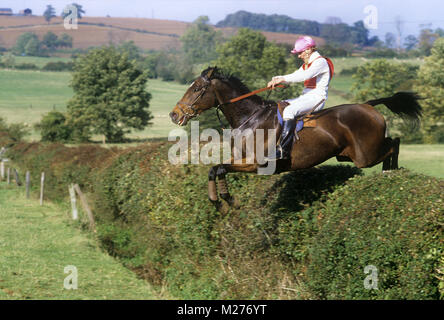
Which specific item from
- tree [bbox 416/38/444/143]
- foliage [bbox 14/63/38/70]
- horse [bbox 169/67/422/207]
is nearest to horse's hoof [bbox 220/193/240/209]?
horse [bbox 169/67/422/207]

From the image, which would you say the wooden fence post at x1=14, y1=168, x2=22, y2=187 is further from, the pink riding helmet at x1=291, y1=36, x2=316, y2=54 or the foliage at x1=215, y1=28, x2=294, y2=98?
the foliage at x1=215, y1=28, x2=294, y2=98

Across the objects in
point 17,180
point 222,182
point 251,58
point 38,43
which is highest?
point 38,43

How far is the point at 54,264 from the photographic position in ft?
37.7

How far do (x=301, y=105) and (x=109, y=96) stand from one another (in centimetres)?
6559

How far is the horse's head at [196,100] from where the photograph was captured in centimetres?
834

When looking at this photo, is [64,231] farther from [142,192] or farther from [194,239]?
[194,239]

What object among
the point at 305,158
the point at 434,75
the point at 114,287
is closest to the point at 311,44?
the point at 305,158

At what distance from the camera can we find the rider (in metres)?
7.96

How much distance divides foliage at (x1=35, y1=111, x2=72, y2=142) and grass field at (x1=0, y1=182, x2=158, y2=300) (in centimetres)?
4097

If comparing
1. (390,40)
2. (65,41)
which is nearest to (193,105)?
(65,41)

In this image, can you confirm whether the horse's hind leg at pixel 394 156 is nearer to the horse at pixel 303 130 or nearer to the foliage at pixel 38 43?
the horse at pixel 303 130

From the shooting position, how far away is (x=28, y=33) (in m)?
145

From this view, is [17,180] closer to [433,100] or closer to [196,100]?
A: [196,100]

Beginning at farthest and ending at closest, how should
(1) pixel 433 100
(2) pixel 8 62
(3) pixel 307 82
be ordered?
(2) pixel 8 62, (1) pixel 433 100, (3) pixel 307 82
